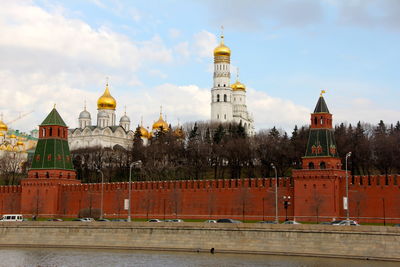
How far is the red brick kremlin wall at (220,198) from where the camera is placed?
2125 inches

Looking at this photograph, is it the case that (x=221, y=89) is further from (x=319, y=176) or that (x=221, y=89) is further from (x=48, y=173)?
(x=319, y=176)

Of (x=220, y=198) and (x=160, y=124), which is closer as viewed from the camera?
(x=220, y=198)

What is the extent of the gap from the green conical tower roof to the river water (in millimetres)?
20675

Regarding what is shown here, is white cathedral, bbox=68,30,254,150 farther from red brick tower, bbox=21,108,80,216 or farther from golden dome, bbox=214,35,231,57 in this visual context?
red brick tower, bbox=21,108,80,216

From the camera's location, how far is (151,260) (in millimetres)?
43625

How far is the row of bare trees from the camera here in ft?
245

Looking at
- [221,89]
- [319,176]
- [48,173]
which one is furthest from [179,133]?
[319,176]

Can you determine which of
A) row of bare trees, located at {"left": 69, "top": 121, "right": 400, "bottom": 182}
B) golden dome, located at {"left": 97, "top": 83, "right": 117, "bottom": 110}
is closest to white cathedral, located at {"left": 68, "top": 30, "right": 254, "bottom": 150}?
golden dome, located at {"left": 97, "top": 83, "right": 117, "bottom": 110}

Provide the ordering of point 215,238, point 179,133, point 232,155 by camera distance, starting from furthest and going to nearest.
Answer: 1. point 179,133
2. point 232,155
3. point 215,238

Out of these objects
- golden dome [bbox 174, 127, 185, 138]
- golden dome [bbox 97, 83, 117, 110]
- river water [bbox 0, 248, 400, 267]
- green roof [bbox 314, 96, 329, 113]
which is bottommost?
river water [bbox 0, 248, 400, 267]

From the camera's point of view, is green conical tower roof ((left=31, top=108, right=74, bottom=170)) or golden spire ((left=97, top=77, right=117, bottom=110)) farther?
golden spire ((left=97, top=77, right=117, bottom=110))

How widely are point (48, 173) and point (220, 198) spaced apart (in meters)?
18.6

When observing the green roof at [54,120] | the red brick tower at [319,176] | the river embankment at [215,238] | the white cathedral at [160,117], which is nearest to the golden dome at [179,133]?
the white cathedral at [160,117]

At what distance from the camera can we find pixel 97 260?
43.7 meters
